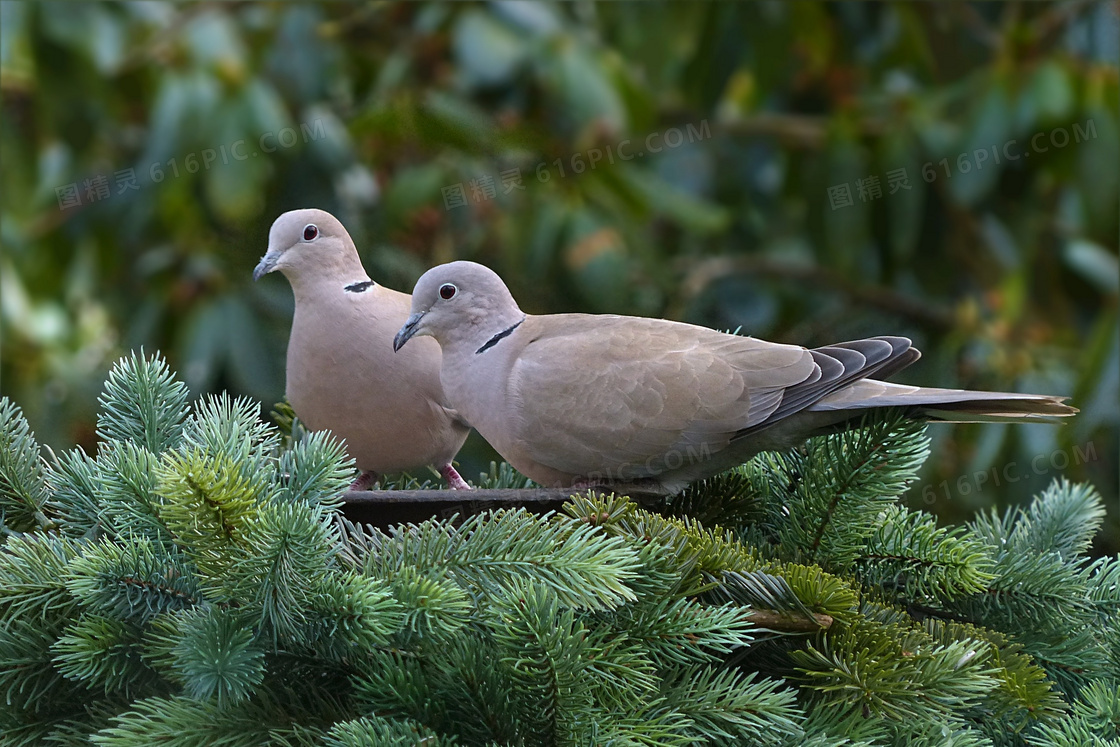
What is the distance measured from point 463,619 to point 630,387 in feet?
1.18

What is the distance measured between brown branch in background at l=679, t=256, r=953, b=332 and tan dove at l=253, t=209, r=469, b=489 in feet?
5.08

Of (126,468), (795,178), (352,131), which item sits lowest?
(795,178)

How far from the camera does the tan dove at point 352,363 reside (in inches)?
41.4

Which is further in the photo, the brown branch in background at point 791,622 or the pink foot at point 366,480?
the pink foot at point 366,480

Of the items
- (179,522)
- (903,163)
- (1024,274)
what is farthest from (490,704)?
(1024,274)

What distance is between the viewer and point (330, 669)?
0.73m

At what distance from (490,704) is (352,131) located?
1.67 meters

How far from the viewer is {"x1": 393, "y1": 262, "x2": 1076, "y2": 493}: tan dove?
0.94 m

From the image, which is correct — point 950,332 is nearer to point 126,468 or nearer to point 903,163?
point 903,163
